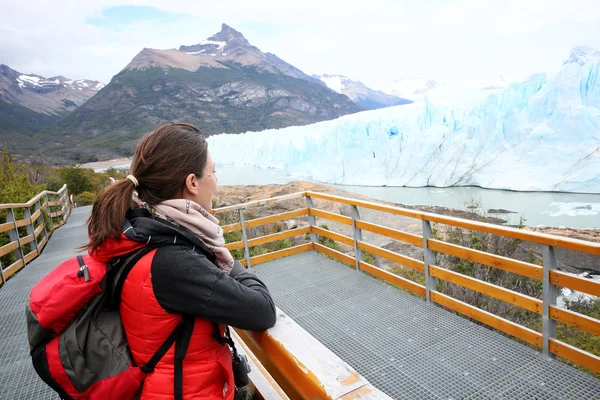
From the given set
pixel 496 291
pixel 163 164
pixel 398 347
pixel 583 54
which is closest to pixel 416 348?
pixel 398 347

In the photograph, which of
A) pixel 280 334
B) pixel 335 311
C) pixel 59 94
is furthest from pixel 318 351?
pixel 59 94

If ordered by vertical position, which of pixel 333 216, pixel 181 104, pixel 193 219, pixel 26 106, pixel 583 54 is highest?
pixel 26 106

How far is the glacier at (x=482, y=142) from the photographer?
17109mm

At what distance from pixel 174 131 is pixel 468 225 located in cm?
270

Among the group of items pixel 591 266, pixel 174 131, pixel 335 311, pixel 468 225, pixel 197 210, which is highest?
pixel 174 131

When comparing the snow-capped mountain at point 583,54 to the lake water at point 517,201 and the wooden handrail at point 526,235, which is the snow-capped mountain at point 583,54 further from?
the wooden handrail at point 526,235

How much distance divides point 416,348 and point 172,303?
261cm

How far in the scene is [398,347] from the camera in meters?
3.24

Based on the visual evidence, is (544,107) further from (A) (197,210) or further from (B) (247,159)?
(B) (247,159)

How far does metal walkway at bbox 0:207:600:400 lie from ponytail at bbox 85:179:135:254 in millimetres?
2256

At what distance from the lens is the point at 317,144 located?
26641 mm

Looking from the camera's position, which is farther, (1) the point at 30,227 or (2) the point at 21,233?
(2) the point at 21,233

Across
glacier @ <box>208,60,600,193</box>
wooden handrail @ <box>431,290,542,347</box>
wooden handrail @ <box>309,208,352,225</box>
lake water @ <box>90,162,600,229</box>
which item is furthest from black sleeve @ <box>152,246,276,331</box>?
glacier @ <box>208,60,600,193</box>

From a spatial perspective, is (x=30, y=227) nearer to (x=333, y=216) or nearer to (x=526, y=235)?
(x=333, y=216)
